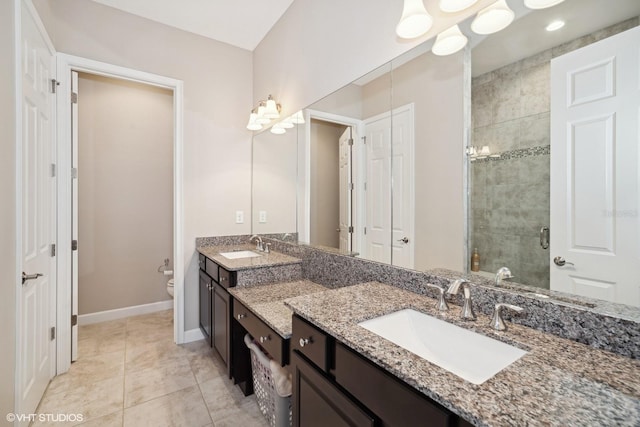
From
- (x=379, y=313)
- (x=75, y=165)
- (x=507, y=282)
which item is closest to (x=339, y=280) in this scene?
(x=379, y=313)

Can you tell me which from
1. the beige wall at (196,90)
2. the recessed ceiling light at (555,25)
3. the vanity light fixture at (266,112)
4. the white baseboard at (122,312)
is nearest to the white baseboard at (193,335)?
the beige wall at (196,90)

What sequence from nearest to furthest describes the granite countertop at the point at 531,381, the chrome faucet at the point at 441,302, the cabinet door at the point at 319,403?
1. the granite countertop at the point at 531,381
2. the cabinet door at the point at 319,403
3. the chrome faucet at the point at 441,302

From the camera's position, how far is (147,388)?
6.53ft

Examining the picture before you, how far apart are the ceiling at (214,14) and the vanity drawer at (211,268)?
6.82ft

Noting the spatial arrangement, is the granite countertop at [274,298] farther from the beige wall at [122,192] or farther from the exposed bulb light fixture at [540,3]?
the beige wall at [122,192]

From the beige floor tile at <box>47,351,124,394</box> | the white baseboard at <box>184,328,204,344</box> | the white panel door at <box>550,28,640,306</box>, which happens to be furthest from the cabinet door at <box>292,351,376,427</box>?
the white baseboard at <box>184,328,204,344</box>

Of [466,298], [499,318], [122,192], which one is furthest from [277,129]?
[499,318]

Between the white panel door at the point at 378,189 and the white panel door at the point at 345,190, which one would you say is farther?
the white panel door at the point at 345,190

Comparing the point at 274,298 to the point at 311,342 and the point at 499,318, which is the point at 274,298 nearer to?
the point at 311,342

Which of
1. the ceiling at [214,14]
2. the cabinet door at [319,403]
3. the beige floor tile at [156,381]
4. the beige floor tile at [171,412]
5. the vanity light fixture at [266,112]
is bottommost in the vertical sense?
the beige floor tile at [171,412]

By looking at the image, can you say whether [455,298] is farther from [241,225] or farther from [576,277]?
[241,225]

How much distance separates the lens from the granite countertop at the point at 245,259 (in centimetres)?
197

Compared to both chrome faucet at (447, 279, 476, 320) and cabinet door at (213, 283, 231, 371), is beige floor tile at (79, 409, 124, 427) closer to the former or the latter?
cabinet door at (213, 283, 231, 371)

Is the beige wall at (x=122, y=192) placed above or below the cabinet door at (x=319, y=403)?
above
